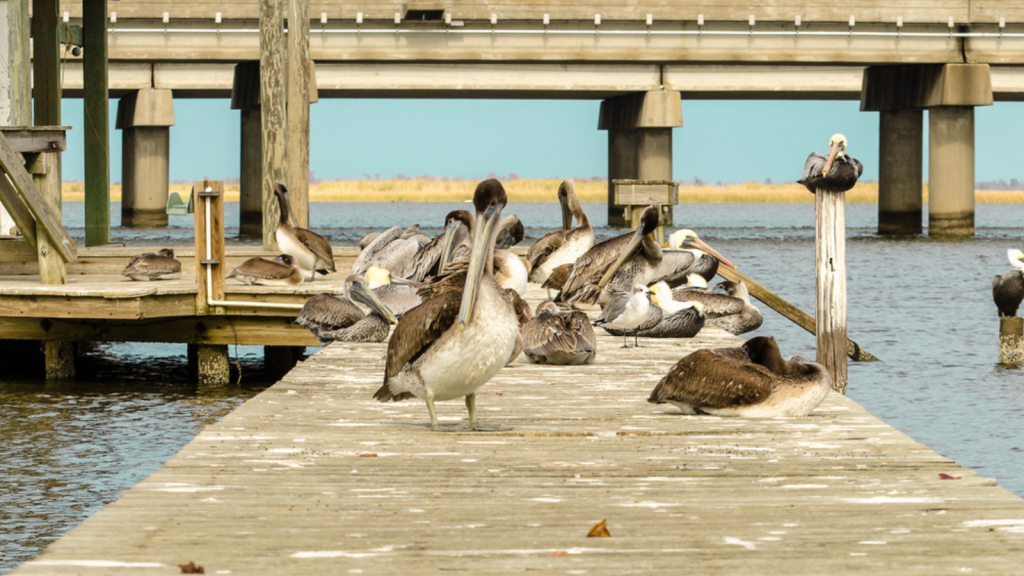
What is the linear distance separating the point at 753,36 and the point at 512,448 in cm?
4671

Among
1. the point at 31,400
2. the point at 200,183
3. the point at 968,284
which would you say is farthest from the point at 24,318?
the point at 968,284

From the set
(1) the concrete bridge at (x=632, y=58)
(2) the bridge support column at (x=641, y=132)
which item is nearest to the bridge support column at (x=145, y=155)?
(1) the concrete bridge at (x=632, y=58)

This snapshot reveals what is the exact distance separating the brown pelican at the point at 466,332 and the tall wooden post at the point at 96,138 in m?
15.7

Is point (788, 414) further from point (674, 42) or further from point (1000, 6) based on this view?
point (1000, 6)

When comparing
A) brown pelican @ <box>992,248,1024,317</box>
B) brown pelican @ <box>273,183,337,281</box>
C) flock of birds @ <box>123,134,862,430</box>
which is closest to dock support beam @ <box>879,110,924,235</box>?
flock of birds @ <box>123,134,862,430</box>

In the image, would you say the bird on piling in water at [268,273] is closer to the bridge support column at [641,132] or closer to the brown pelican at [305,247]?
the brown pelican at [305,247]

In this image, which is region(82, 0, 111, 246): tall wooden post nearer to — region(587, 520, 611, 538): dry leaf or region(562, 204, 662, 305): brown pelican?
region(562, 204, 662, 305): brown pelican

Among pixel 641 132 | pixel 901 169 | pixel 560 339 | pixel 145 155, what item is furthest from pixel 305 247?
pixel 901 169

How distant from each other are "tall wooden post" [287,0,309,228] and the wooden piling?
32.2 ft

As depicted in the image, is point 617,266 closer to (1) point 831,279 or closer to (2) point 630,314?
(2) point 630,314

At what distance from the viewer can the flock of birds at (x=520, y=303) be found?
235 inches

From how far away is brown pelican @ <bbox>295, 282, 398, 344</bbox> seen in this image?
11.2 m

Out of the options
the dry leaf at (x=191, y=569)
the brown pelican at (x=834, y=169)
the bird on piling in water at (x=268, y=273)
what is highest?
the brown pelican at (x=834, y=169)

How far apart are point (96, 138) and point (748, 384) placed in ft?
53.9
